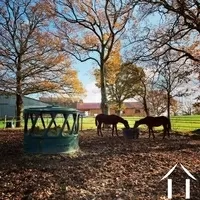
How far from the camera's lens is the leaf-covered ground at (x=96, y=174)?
7.33m

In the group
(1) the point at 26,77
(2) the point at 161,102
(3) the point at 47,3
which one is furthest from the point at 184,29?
(2) the point at 161,102

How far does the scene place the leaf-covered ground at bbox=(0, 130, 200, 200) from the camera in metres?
7.33

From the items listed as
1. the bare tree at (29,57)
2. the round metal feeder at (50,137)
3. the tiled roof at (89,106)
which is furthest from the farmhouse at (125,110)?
the round metal feeder at (50,137)

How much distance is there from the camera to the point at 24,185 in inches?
312

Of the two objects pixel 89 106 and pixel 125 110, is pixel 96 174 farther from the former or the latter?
pixel 89 106

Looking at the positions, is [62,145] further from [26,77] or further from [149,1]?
[26,77]

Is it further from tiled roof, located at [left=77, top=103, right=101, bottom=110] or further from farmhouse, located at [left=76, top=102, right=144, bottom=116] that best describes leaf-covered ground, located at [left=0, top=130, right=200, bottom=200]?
tiled roof, located at [left=77, top=103, right=101, bottom=110]

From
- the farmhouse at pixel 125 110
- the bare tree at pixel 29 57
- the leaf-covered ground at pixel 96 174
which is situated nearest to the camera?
the leaf-covered ground at pixel 96 174

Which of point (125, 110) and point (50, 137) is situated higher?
point (125, 110)

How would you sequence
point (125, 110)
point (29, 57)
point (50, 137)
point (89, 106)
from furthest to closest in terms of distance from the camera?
point (89, 106) → point (125, 110) → point (29, 57) → point (50, 137)

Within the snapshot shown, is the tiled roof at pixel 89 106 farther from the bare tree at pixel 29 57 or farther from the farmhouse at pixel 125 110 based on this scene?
the bare tree at pixel 29 57

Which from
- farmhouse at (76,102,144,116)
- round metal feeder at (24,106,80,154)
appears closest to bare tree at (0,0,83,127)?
round metal feeder at (24,106,80,154)

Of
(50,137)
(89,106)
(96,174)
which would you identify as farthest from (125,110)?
(96,174)

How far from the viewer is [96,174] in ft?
29.2
